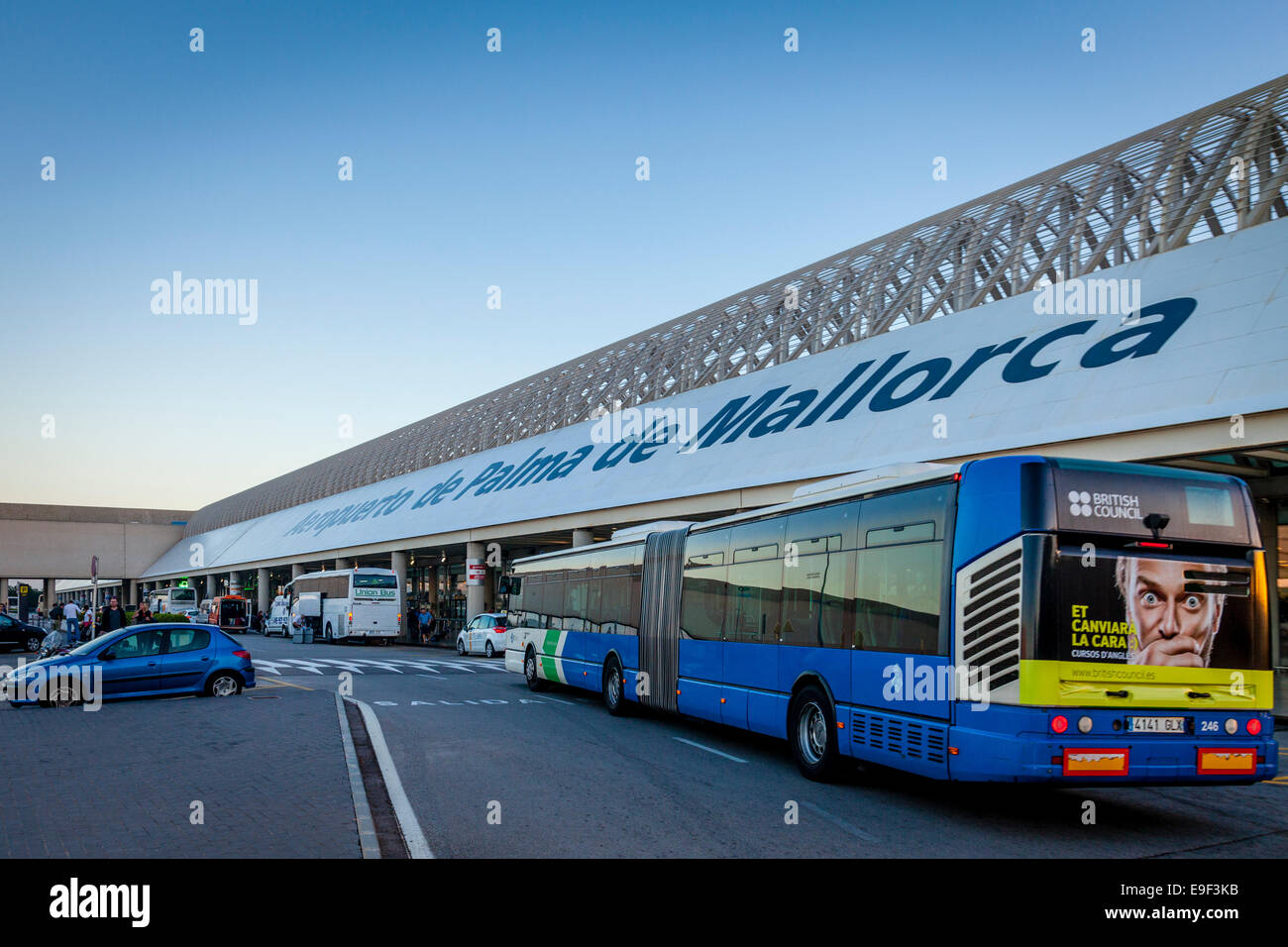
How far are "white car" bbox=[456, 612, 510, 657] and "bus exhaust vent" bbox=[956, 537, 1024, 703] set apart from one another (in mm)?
29908

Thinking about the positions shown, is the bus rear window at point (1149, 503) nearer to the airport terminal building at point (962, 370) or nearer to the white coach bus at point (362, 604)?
the airport terminal building at point (962, 370)

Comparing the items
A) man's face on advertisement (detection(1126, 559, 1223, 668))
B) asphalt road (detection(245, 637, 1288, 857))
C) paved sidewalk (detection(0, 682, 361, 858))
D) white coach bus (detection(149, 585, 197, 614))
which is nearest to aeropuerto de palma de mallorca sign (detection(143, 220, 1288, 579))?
asphalt road (detection(245, 637, 1288, 857))

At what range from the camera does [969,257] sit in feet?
96.7

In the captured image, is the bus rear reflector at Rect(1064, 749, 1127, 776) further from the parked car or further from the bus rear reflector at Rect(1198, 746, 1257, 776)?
the parked car

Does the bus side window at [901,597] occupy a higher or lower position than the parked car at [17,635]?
higher

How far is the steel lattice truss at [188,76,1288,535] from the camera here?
23.1 meters

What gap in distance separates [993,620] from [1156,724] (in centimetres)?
154

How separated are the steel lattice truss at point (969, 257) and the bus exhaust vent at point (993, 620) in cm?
1602

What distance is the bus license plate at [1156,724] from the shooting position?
860 centimetres

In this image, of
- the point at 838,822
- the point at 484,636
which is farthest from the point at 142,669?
the point at 484,636

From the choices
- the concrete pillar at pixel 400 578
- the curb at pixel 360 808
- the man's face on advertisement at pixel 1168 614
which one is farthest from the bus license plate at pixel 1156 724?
the concrete pillar at pixel 400 578

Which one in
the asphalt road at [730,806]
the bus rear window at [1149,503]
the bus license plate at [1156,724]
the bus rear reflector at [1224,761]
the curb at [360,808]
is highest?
the bus rear window at [1149,503]

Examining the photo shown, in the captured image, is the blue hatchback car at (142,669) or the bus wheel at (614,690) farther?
the blue hatchback car at (142,669)
